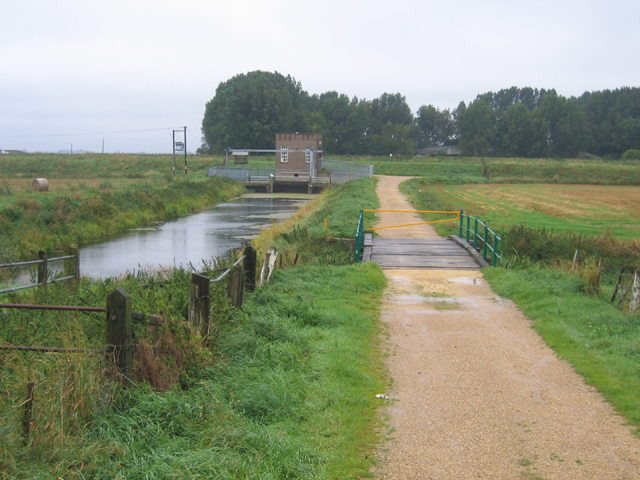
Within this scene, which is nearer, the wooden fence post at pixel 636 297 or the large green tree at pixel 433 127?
the wooden fence post at pixel 636 297

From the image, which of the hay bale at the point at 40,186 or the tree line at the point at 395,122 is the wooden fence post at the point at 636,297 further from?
the tree line at the point at 395,122

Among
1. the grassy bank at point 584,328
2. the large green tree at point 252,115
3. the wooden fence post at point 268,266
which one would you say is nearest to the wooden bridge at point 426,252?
the grassy bank at point 584,328

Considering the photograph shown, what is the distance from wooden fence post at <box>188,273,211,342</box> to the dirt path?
230 cm

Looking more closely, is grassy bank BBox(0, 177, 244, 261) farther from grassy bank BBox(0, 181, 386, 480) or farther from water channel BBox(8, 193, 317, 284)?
grassy bank BBox(0, 181, 386, 480)

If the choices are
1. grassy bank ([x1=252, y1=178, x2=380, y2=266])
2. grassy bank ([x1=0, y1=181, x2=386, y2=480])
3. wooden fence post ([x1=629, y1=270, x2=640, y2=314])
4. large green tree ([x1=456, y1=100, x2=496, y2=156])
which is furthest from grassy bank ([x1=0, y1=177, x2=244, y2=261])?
large green tree ([x1=456, y1=100, x2=496, y2=156])

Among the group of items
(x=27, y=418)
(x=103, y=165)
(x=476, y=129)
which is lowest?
(x=27, y=418)

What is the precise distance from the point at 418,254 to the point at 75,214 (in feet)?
58.3

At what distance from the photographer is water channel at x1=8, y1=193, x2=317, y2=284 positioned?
20422 millimetres

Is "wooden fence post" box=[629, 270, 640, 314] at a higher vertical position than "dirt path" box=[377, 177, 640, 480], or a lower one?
higher

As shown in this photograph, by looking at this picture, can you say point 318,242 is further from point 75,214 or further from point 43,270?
point 75,214

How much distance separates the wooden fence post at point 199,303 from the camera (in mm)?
7047

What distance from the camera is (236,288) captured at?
28.9 ft

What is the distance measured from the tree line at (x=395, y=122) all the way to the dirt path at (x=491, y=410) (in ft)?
294

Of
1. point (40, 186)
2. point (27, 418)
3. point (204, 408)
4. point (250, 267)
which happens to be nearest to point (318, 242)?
point (250, 267)
